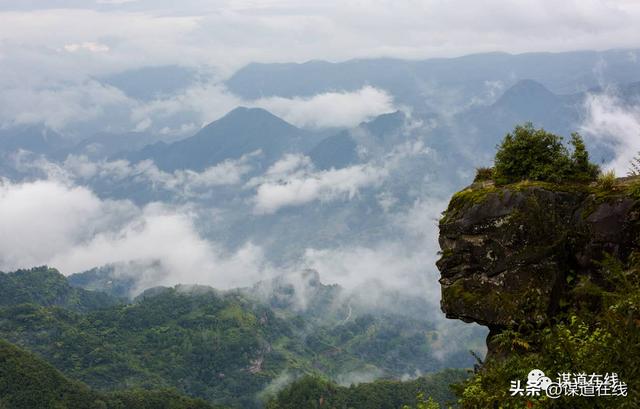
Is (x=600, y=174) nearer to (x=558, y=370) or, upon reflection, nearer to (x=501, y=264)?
(x=501, y=264)

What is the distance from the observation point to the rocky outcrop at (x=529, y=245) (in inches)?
645

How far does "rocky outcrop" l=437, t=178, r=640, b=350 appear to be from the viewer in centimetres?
1638

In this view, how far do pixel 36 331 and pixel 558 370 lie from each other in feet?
586

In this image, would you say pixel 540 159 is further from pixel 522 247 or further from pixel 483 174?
pixel 522 247

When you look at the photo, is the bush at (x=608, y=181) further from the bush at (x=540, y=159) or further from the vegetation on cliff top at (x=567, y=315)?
the bush at (x=540, y=159)

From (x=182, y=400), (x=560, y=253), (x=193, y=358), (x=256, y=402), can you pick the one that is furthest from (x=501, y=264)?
(x=193, y=358)

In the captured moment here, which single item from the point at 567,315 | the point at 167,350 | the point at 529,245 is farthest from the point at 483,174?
the point at 167,350

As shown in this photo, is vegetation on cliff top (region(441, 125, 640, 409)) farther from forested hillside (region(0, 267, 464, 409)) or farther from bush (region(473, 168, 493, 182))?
forested hillside (region(0, 267, 464, 409))

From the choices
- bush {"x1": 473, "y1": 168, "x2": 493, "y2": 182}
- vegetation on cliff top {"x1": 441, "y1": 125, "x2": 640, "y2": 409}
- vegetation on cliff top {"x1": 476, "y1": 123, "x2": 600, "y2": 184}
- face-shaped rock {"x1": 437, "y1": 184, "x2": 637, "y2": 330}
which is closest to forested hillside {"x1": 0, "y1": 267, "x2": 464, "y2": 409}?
bush {"x1": 473, "y1": 168, "x2": 493, "y2": 182}

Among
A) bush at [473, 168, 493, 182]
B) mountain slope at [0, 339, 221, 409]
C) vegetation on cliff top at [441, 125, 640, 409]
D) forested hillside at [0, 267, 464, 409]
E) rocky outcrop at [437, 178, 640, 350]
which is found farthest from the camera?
forested hillside at [0, 267, 464, 409]

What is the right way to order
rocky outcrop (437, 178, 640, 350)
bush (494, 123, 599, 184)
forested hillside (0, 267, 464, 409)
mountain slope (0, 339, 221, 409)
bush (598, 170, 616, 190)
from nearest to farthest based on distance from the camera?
1. rocky outcrop (437, 178, 640, 350)
2. bush (598, 170, 616, 190)
3. bush (494, 123, 599, 184)
4. mountain slope (0, 339, 221, 409)
5. forested hillside (0, 267, 464, 409)

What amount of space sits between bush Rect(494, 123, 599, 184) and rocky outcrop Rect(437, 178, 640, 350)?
87 centimetres

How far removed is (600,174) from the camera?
712 inches

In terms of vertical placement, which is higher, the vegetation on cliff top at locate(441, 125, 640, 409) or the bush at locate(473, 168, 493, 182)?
the bush at locate(473, 168, 493, 182)
